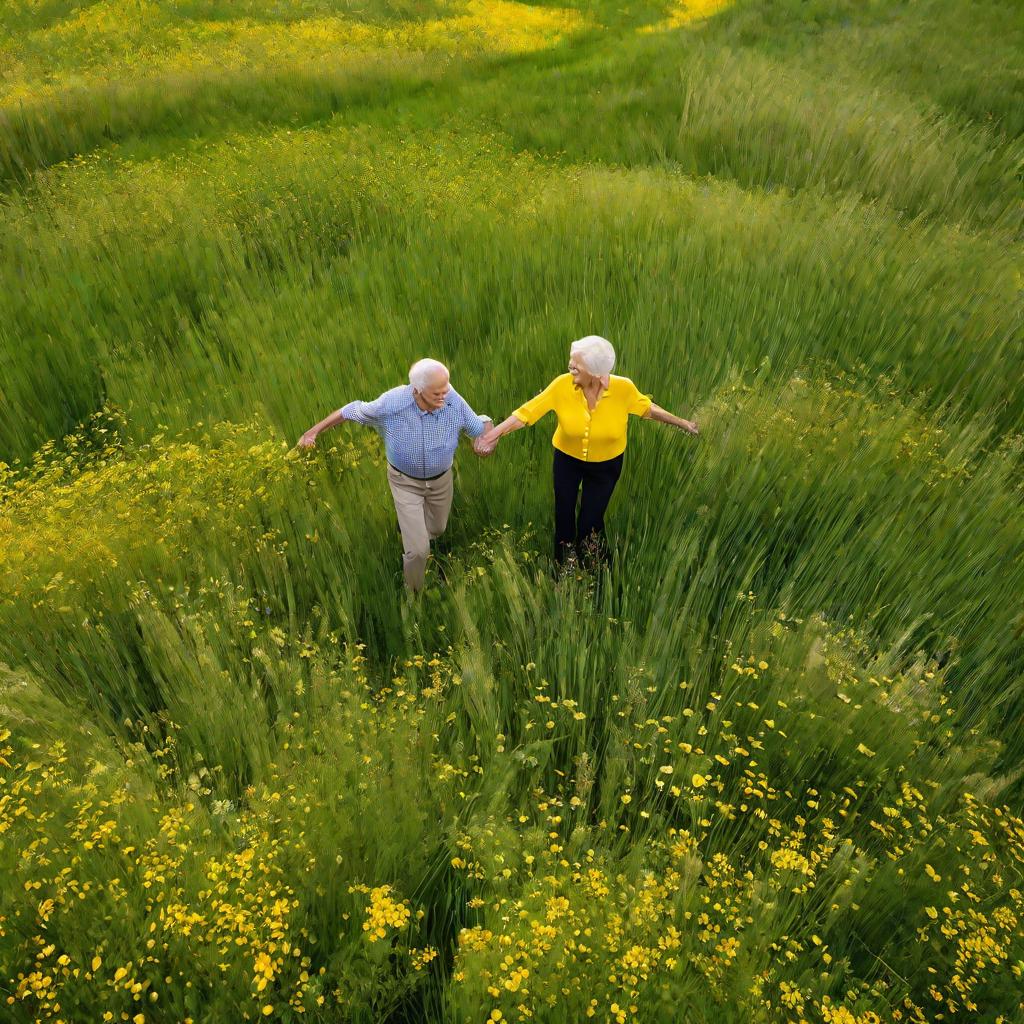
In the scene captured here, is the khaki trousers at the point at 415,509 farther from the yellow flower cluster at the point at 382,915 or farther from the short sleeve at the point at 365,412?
the yellow flower cluster at the point at 382,915

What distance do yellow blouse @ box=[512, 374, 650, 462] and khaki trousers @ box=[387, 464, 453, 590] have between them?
0.59 meters

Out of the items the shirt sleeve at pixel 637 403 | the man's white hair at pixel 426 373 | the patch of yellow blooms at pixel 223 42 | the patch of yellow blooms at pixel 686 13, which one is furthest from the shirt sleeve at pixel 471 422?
the patch of yellow blooms at pixel 686 13

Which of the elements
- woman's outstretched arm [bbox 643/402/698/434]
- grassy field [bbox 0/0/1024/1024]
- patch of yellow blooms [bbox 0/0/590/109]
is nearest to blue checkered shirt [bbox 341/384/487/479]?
grassy field [bbox 0/0/1024/1024]

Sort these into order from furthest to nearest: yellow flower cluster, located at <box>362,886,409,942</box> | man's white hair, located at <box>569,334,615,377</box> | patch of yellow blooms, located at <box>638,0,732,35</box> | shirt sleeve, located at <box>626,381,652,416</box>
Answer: patch of yellow blooms, located at <box>638,0,732,35</box>, shirt sleeve, located at <box>626,381,652,416</box>, man's white hair, located at <box>569,334,615,377</box>, yellow flower cluster, located at <box>362,886,409,942</box>

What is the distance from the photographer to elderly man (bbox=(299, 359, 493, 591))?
3383 mm

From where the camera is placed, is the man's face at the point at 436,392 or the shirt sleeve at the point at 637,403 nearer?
the man's face at the point at 436,392

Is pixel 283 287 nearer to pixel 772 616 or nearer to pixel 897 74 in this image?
pixel 772 616

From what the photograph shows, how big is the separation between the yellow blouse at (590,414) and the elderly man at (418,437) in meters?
0.39

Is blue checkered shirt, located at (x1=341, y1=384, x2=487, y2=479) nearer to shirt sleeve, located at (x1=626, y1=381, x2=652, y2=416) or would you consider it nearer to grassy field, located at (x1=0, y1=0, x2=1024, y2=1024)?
grassy field, located at (x1=0, y1=0, x2=1024, y2=1024)

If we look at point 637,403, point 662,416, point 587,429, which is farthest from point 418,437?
point 662,416

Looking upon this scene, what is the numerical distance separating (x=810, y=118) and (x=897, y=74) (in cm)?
390

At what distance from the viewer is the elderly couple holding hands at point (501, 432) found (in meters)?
3.38

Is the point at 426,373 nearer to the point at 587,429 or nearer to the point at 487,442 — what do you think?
the point at 487,442

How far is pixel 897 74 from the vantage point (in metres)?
11.9
